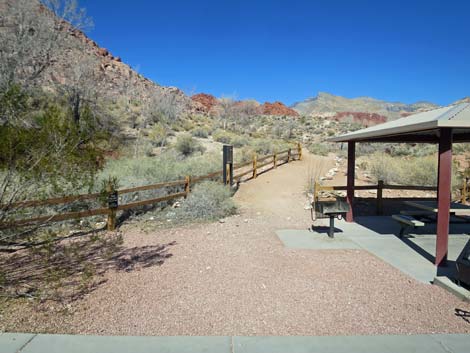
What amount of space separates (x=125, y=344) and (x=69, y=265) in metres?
2.68

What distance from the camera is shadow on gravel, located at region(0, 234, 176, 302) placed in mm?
4195

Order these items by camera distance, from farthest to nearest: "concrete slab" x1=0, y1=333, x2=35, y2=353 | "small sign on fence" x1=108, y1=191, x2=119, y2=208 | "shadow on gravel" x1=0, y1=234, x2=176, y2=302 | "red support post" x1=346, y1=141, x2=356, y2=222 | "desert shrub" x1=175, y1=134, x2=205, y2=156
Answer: "desert shrub" x1=175, y1=134, x2=205, y2=156 → "red support post" x1=346, y1=141, x2=356, y2=222 → "small sign on fence" x1=108, y1=191, x2=119, y2=208 → "shadow on gravel" x1=0, y1=234, x2=176, y2=302 → "concrete slab" x1=0, y1=333, x2=35, y2=353

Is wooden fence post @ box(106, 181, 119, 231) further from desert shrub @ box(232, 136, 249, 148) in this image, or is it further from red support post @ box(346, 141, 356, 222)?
desert shrub @ box(232, 136, 249, 148)

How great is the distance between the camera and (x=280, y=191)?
1326cm

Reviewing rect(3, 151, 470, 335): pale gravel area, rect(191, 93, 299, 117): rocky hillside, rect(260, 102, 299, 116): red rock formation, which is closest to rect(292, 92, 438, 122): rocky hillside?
rect(260, 102, 299, 116): red rock formation

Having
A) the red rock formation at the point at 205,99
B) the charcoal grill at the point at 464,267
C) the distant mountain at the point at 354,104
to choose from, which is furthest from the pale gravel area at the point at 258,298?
the distant mountain at the point at 354,104

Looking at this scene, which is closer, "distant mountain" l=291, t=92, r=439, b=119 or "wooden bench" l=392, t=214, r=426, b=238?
"wooden bench" l=392, t=214, r=426, b=238

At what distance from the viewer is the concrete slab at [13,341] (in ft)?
9.46

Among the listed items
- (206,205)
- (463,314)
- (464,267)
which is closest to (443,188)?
(464,267)

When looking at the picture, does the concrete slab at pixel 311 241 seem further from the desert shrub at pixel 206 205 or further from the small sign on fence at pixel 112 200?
the small sign on fence at pixel 112 200

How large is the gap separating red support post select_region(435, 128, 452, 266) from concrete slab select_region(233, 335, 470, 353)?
240 cm

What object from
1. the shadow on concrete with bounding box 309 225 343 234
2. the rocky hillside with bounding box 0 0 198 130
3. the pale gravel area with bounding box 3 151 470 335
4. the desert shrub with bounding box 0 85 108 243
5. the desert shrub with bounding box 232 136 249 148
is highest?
the rocky hillside with bounding box 0 0 198 130

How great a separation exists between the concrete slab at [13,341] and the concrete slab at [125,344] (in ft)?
0.18

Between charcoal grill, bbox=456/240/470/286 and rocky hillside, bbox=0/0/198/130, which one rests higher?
rocky hillside, bbox=0/0/198/130
